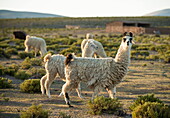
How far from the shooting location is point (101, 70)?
6.60m

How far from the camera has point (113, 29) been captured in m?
51.8

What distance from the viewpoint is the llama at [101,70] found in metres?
6.51

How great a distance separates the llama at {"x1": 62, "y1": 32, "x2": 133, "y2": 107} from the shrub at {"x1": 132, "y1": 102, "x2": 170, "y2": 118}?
117cm

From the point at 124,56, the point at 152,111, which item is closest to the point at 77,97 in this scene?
the point at 124,56

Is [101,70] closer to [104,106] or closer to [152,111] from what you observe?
[104,106]

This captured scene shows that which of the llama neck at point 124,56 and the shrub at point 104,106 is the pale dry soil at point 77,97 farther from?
the llama neck at point 124,56

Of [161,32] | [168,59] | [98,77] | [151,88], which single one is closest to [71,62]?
[98,77]

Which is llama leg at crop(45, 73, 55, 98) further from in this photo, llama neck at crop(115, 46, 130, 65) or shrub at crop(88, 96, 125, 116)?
llama neck at crop(115, 46, 130, 65)

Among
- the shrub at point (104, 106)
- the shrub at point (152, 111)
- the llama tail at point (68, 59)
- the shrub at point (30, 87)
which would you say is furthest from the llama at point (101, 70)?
the shrub at point (30, 87)

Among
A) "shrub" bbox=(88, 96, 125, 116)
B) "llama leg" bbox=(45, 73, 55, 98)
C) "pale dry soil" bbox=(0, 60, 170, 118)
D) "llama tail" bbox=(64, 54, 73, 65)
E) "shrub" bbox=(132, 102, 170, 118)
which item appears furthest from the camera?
"llama leg" bbox=(45, 73, 55, 98)

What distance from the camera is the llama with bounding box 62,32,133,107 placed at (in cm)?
651

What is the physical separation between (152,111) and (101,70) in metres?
1.83

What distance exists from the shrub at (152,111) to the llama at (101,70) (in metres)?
1.17

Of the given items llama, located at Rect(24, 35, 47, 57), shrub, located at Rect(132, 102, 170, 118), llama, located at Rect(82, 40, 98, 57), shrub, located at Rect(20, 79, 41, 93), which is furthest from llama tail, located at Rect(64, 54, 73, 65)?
llama, located at Rect(24, 35, 47, 57)
